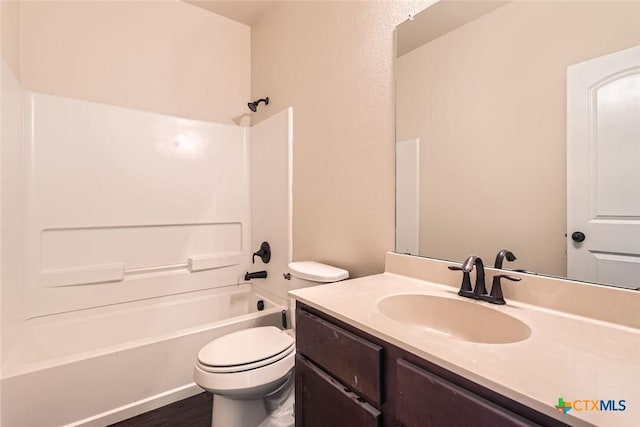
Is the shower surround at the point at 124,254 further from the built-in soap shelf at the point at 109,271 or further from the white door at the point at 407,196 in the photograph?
the white door at the point at 407,196

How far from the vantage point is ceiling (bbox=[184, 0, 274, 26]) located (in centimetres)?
223

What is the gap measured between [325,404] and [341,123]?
1.31m

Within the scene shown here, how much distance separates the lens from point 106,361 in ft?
4.87

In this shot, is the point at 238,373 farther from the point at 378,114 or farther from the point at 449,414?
the point at 378,114

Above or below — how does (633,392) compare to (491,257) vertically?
below

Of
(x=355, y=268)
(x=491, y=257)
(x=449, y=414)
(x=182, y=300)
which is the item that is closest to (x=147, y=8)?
(x=182, y=300)

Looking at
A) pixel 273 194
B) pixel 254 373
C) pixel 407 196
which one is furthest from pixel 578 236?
pixel 273 194

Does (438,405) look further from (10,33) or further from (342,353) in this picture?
(10,33)

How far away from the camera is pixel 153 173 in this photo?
2.15m

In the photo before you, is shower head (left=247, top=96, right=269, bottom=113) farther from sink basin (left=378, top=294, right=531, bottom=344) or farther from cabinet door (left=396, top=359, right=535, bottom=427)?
cabinet door (left=396, top=359, right=535, bottom=427)

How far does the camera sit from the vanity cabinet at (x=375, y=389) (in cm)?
54

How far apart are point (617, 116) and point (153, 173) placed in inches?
96.6


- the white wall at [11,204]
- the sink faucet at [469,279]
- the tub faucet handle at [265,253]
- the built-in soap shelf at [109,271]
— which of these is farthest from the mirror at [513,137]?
the white wall at [11,204]

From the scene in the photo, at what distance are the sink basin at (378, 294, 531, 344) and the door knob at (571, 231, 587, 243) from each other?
305 millimetres
